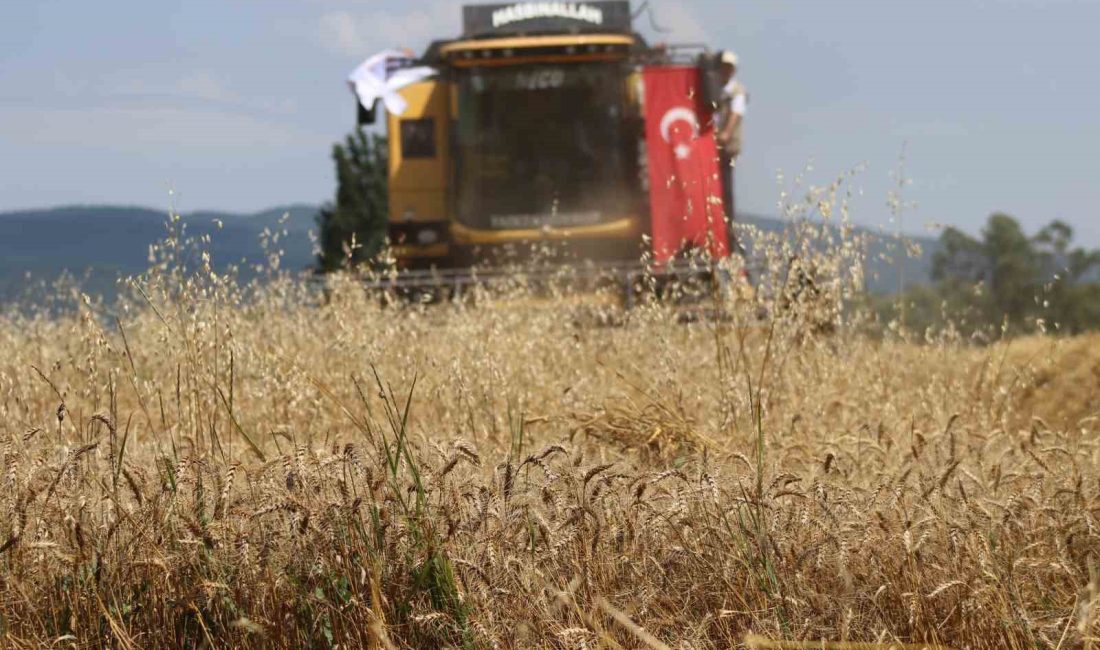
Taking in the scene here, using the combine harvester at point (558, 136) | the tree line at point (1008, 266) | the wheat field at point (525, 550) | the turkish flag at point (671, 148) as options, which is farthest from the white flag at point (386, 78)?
the tree line at point (1008, 266)

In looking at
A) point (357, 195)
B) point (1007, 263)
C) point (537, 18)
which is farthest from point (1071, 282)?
point (537, 18)

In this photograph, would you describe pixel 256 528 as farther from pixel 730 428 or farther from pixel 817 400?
pixel 817 400

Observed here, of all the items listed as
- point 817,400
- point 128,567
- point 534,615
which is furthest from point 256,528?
point 817,400

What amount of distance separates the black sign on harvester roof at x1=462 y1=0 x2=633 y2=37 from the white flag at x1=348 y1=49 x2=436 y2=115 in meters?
0.81

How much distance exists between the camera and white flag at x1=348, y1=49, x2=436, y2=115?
13133mm

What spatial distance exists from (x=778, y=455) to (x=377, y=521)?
70.4 inches

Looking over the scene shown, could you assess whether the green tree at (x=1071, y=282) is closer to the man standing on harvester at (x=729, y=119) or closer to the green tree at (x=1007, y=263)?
the green tree at (x=1007, y=263)

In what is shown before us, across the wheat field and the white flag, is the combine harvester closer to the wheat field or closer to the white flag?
the white flag

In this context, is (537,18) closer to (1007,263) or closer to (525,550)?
(525,550)

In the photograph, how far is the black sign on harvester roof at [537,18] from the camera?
1380 centimetres

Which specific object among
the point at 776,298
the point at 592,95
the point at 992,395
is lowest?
the point at 992,395

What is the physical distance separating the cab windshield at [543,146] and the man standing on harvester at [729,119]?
3.12ft

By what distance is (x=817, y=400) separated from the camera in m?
5.84

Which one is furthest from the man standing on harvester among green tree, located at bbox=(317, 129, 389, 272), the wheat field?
green tree, located at bbox=(317, 129, 389, 272)
